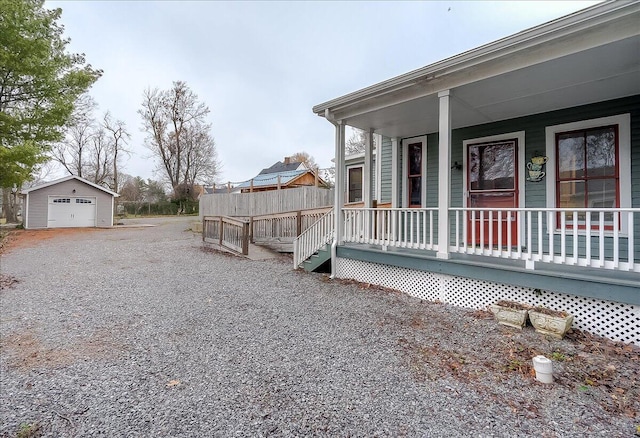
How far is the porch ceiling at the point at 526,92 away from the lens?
11.3ft

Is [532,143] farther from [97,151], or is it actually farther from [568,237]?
[97,151]

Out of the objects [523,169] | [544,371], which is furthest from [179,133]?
[544,371]

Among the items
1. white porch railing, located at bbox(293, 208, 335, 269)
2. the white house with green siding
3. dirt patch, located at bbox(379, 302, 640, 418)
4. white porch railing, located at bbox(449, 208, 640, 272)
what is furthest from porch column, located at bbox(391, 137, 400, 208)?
dirt patch, located at bbox(379, 302, 640, 418)

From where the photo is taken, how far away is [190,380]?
97.3 inches

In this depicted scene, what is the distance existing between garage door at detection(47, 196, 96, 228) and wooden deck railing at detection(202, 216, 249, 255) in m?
11.6

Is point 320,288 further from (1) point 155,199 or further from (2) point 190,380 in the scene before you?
(1) point 155,199

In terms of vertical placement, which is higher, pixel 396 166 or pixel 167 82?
pixel 167 82

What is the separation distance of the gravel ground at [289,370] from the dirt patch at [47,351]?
2 centimetres

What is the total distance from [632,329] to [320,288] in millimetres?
3753

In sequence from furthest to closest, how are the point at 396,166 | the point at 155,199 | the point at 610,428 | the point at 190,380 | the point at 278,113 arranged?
1. the point at 155,199
2. the point at 278,113
3. the point at 396,166
4. the point at 190,380
5. the point at 610,428

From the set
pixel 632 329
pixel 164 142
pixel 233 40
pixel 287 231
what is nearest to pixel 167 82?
pixel 164 142

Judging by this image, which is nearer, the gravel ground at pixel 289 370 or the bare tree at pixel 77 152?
the gravel ground at pixel 289 370

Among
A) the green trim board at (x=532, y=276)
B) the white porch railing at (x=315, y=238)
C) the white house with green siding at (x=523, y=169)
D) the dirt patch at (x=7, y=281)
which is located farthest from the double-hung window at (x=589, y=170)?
the dirt patch at (x=7, y=281)

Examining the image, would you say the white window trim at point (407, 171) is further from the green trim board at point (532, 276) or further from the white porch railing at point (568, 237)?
the green trim board at point (532, 276)
